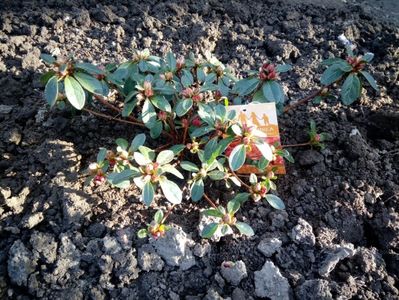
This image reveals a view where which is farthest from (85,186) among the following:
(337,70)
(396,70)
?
(396,70)

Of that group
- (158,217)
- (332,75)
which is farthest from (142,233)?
(332,75)

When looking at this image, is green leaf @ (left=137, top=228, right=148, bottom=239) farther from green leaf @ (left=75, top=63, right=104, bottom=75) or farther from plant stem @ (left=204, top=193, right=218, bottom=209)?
green leaf @ (left=75, top=63, right=104, bottom=75)

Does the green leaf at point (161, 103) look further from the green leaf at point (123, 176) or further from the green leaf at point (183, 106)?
the green leaf at point (123, 176)

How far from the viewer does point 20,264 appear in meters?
Answer: 1.57

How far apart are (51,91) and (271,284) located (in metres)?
1.15

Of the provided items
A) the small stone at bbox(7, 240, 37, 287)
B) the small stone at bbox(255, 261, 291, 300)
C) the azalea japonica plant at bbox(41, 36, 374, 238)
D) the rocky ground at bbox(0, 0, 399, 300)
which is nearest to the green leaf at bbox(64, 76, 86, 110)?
the azalea japonica plant at bbox(41, 36, 374, 238)

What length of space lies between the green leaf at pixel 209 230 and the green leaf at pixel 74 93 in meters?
0.70

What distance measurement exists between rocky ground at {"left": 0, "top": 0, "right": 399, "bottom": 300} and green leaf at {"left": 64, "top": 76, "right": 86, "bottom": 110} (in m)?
0.37

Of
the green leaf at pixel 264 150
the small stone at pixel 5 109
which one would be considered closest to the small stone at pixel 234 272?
the green leaf at pixel 264 150

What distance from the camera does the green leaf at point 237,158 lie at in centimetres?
157

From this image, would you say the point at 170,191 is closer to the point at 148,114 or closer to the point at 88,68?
the point at 148,114

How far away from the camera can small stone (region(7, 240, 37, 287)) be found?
1.54 meters

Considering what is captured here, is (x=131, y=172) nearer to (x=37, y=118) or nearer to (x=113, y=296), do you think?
(x=113, y=296)

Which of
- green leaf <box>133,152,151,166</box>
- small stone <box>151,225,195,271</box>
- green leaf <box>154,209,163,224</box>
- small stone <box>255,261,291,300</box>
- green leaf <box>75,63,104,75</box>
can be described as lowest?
small stone <box>151,225,195,271</box>
